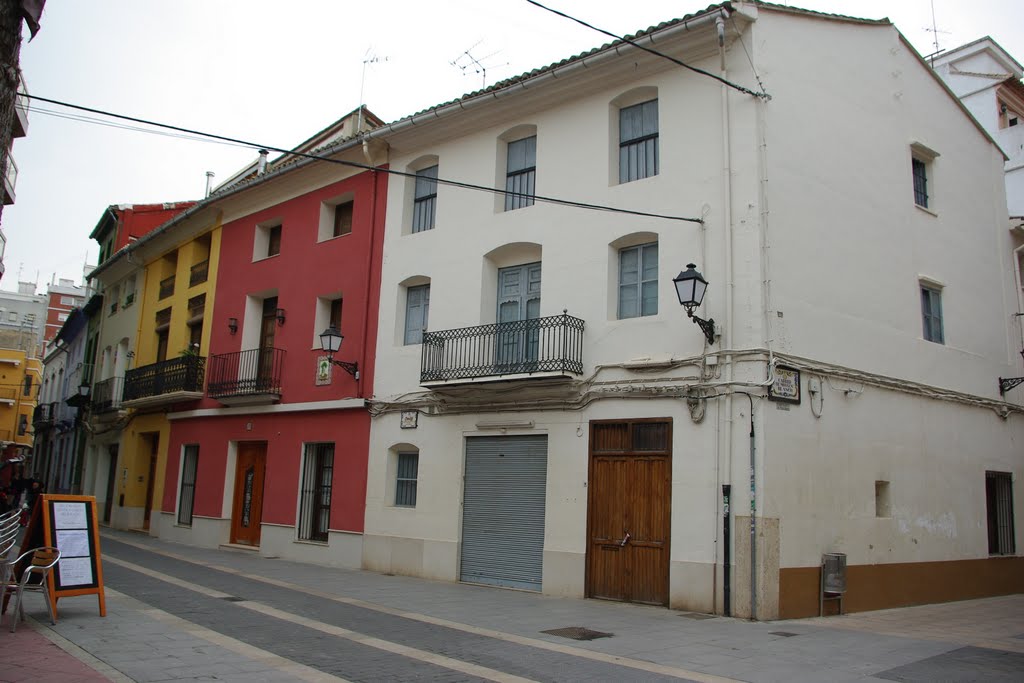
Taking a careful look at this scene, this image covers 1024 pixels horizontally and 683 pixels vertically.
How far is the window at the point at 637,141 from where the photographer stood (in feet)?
42.5

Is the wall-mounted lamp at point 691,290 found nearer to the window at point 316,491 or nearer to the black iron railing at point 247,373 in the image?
the window at point 316,491

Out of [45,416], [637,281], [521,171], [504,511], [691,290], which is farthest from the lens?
[45,416]

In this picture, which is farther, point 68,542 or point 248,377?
point 248,377

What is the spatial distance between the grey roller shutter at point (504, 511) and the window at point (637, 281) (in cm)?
256

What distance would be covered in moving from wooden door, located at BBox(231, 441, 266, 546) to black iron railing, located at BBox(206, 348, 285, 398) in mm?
1340

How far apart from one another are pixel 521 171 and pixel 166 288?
563 inches

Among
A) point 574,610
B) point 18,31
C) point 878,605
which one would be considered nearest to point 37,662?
point 18,31

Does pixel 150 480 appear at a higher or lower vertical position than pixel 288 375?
lower

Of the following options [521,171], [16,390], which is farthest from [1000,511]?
[16,390]

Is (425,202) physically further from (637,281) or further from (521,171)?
(637,281)

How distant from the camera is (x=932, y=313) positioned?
48.5 ft

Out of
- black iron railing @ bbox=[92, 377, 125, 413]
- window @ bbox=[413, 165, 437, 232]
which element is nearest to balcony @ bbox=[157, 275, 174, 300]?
black iron railing @ bbox=[92, 377, 125, 413]

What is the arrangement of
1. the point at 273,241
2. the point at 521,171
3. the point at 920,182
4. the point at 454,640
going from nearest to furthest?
the point at 454,640 < the point at 521,171 < the point at 920,182 < the point at 273,241

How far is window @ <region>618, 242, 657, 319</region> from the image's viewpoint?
41.1ft
